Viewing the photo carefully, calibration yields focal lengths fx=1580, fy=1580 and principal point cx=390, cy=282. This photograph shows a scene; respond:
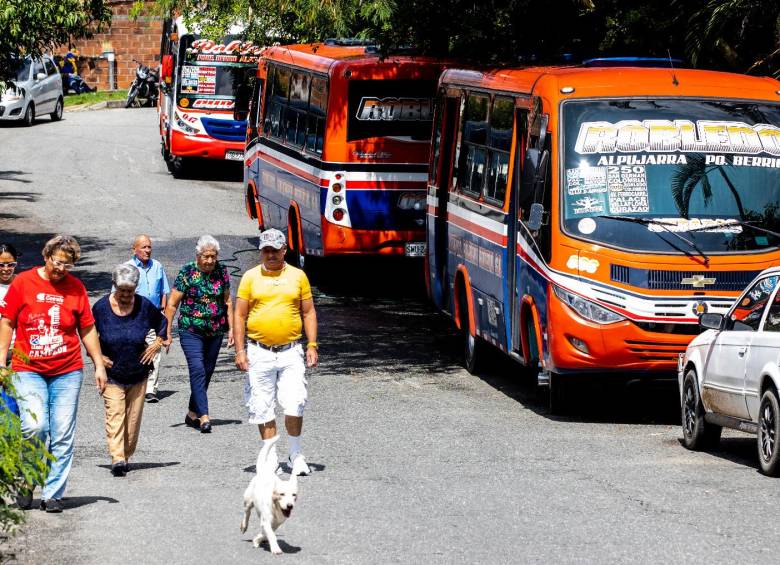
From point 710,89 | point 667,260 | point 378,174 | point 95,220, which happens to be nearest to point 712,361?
point 667,260

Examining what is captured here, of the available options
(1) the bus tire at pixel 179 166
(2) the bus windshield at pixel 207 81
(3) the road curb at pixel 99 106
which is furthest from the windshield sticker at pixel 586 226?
(3) the road curb at pixel 99 106

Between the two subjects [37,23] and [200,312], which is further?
[37,23]

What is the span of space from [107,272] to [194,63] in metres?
12.3

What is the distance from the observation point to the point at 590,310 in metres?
13.3

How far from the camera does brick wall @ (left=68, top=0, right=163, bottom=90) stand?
6025cm

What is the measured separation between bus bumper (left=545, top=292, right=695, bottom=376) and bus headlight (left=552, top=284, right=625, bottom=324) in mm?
37

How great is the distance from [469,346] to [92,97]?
138 feet

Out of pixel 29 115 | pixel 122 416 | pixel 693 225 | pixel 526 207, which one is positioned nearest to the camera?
pixel 122 416

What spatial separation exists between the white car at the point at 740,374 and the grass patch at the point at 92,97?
43547mm

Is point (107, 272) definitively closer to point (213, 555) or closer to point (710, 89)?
point (710, 89)

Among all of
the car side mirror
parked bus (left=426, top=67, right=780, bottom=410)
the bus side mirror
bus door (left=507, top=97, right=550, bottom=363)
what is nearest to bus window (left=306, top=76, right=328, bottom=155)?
bus door (left=507, top=97, right=550, bottom=363)

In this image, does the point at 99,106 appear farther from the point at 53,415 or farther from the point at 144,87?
the point at 53,415

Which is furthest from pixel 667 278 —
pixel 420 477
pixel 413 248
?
pixel 413 248

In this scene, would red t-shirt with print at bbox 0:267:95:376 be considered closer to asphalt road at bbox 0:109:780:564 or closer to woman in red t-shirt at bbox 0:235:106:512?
woman in red t-shirt at bbox 0:235:106:512
